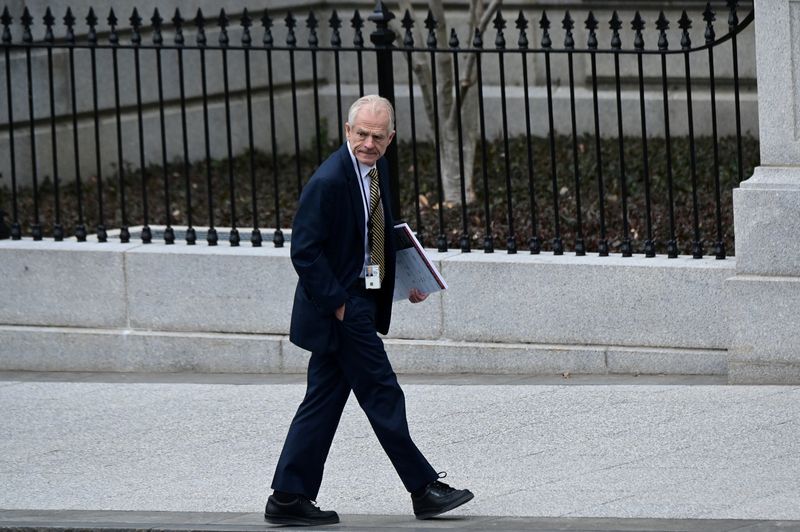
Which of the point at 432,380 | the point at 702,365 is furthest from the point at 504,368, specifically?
the point at 702,365

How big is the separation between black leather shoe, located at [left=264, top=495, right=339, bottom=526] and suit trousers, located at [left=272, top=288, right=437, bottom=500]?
0.04 m

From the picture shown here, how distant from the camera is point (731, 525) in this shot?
597 centimetres

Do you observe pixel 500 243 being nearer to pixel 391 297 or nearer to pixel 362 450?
pixel 362 450

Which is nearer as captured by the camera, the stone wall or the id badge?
the id badge

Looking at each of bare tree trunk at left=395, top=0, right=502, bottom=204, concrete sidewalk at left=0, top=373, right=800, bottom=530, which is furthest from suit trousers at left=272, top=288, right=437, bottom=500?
bare tree trunk at left=395, top=0, right=502, bottom=204

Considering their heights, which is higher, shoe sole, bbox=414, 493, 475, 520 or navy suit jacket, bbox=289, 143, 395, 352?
navy suit jacket, bbox=289, 143, 395, 352

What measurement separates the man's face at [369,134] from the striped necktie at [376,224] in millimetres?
97

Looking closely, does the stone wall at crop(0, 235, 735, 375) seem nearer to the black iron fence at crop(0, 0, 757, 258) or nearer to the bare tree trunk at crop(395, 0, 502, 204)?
the black iron fence at crop(0, 0, 757, 258)

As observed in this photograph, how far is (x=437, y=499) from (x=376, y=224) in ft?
3.45

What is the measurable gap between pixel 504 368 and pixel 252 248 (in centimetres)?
161

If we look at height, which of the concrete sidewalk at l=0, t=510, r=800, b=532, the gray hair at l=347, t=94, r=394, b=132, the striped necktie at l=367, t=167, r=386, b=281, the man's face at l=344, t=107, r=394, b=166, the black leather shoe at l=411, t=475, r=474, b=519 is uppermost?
the gray hair at l=347, t=94, r=394, b=132

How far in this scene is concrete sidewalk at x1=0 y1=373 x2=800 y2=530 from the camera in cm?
638

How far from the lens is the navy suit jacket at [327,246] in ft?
20.3

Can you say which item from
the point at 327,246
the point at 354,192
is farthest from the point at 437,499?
the point at 354,192
